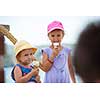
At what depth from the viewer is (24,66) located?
1250mm

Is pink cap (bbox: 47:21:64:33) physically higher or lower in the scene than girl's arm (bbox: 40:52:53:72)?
higher

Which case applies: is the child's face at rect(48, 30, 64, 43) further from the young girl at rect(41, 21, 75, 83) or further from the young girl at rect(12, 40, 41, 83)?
the young girl at rect(12, 40, 41, 83)

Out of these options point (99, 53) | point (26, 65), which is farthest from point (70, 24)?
point (26, 65)

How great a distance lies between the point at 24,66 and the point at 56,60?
0.57 feet

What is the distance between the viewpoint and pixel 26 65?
1253mm

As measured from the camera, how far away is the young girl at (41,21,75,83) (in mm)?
1246

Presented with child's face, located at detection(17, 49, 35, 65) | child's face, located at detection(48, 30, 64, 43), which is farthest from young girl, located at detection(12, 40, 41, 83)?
child's face, located at detection(48, 30, 64, 43)

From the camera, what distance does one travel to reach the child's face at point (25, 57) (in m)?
1.24

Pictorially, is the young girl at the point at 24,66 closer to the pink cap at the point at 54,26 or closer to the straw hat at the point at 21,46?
the straw hat at the point at 21,46

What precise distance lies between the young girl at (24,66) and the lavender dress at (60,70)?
2.7 inches

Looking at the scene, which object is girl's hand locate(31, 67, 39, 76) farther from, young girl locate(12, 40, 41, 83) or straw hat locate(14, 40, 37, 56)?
straw hat locate(14, 40, 37, 56)

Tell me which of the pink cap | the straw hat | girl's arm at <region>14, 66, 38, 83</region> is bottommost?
girl's arm at <region>14, 66, 38, 83</region>

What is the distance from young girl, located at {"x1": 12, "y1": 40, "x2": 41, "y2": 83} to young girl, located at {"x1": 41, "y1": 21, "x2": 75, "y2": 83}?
0.06 meters

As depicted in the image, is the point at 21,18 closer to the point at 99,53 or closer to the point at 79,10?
the point at 79,10
